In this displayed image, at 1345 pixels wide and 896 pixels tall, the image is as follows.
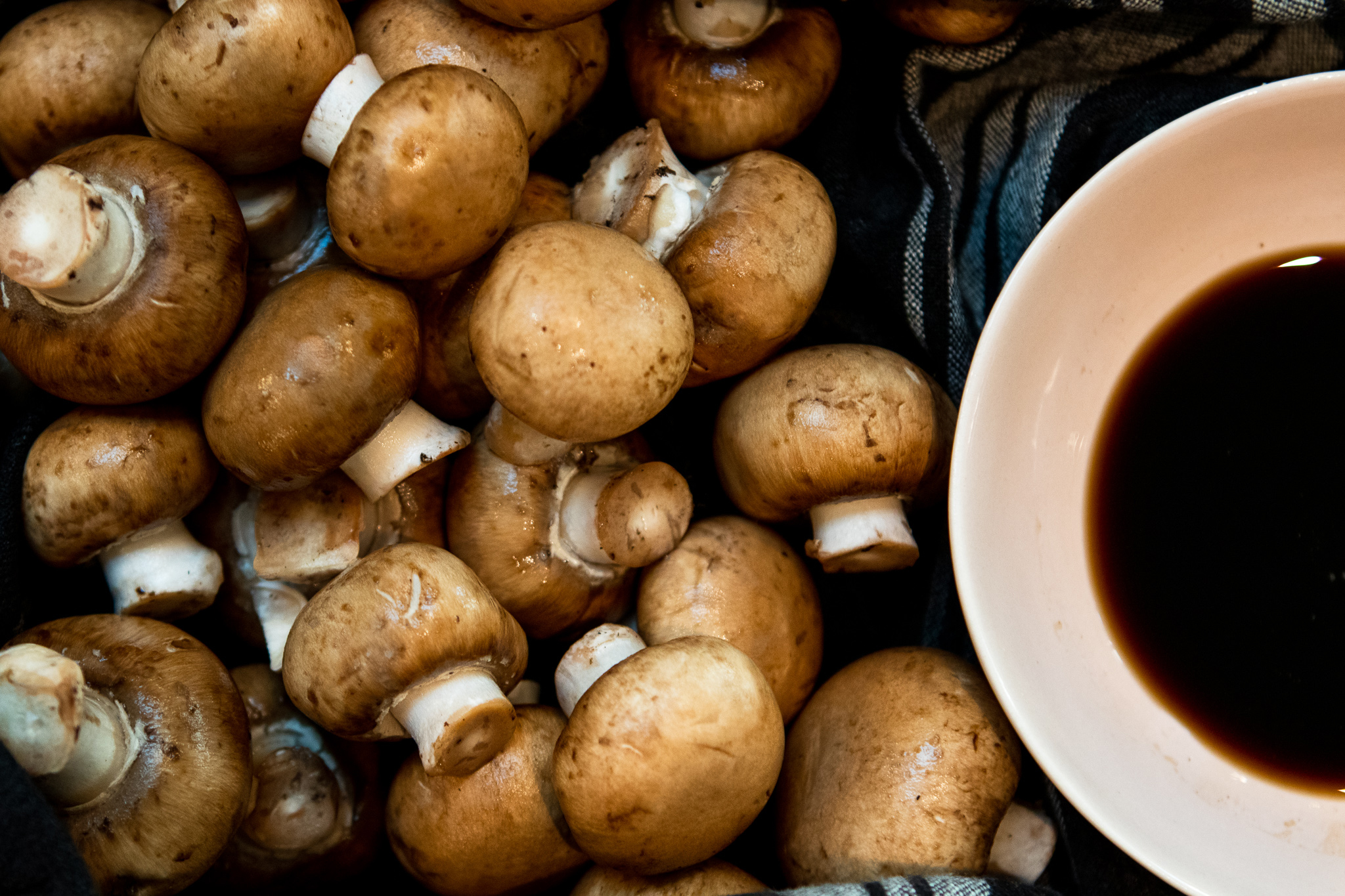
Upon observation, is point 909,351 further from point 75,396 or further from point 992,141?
point 75,396

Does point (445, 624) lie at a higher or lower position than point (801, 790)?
higher

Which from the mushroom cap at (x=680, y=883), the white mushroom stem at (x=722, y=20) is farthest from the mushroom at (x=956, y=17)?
the mushroom cap at (x=680, y=883)

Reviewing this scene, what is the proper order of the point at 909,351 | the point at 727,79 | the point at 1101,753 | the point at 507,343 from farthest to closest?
the point at 909,351 < the point at 727,79 < the point at 1101,753 < the point at 507,343

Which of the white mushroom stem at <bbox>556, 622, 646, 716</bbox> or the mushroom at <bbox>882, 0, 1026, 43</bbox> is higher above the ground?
the mushroom at <bbox>882, 0, 1026, 43</bbox>

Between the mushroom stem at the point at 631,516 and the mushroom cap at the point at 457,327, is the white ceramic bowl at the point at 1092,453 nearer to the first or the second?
the mushroom stem at the point at 631,516

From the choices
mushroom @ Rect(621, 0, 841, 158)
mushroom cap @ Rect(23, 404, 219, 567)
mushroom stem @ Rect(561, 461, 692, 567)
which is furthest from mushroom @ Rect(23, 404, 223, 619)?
mushroom @ Rect(621, 0, 841, 158)

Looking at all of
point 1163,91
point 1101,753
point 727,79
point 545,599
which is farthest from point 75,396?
point 1163,91

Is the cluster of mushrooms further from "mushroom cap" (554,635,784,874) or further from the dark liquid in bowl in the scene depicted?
the dark liquid in bowl

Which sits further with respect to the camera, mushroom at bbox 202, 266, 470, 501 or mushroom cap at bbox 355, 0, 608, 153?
mushroom cap at bbox 355, 0, 608, 153
